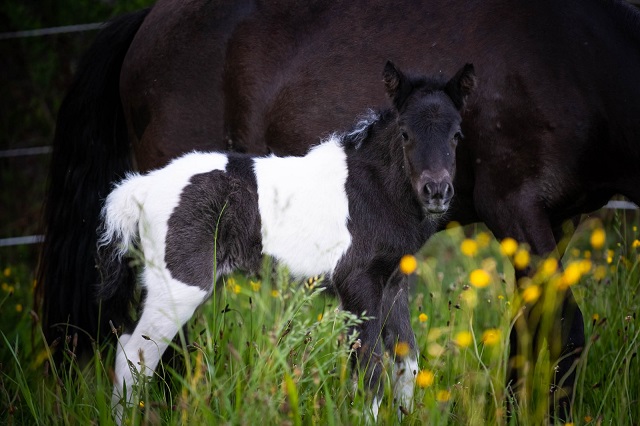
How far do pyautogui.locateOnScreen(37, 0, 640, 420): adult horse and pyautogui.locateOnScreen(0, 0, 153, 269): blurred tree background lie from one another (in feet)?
9.34

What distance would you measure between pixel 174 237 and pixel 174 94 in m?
1.42

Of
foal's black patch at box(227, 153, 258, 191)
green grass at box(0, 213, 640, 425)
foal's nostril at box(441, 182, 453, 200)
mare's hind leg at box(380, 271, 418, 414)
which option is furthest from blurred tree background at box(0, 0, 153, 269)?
foal's nostril at box(441, 182, 453, 200)

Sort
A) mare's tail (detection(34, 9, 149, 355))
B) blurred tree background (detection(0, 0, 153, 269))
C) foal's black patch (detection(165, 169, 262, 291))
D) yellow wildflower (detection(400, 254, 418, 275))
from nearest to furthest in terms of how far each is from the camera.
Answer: yellow wildflower (detection(400, 254, 418, 275)) → foal's black patch (detection(165, 169, 262, 291)) → mare's tail (detection(34, 9, 149, 355)) → blurred tree background (detection(0, 0, 153, 269))

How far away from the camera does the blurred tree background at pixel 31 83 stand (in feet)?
24.9

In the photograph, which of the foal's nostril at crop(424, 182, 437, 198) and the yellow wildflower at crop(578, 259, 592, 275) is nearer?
the foal's nostril at crop(424, 182, 437, 198)

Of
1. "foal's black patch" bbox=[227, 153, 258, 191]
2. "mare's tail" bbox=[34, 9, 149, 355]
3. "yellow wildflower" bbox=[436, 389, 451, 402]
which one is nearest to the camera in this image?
"yellow wildflower" bbox=[436, 389, 451, 402]

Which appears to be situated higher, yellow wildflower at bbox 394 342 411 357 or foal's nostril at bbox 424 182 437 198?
foal's nostril at bbox 424 182 437 198

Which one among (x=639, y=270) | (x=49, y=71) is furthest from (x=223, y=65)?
(x=49, y=71)

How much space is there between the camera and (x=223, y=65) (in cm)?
466

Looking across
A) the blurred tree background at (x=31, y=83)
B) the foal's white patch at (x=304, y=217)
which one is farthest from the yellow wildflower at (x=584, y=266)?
the blurred tree background at (x=31, y=83)

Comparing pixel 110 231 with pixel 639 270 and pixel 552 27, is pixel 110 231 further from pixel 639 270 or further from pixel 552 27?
pixel 639 270

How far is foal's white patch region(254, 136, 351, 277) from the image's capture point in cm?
350

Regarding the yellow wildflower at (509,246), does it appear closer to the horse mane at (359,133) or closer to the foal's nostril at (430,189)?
the foal's nostril at (430,189)

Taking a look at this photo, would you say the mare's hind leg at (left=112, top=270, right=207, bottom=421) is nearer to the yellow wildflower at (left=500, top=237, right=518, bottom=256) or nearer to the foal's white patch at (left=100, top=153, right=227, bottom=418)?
the foal's white patch at (left=100, top=153, right=227, bottom=418)
